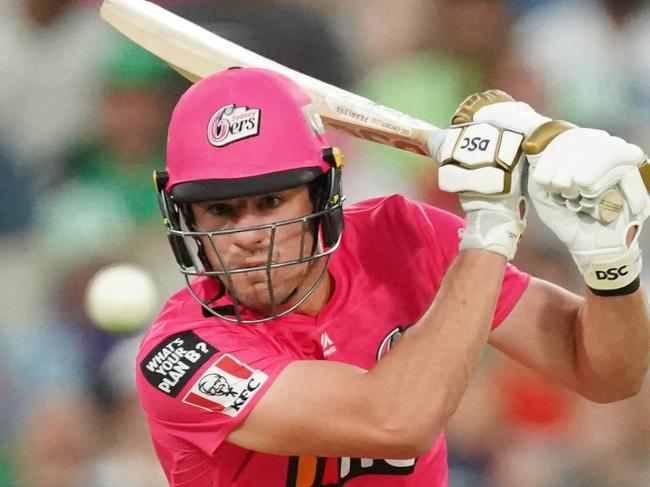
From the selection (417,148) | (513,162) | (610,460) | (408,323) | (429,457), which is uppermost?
(513,162)

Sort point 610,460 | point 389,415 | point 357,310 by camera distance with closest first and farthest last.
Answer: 1. point 389,415
2. point 357,310
3. point 610,460

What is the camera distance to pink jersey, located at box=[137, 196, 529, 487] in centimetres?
176

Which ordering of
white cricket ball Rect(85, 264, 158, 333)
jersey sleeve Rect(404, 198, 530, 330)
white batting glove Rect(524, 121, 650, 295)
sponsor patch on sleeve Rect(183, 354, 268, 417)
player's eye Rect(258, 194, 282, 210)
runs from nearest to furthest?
white batting glove Rect(524, 121, 650, 295), sponsor patch on sleeve Rect(183, 354, 268, 417), player's eye Rect(258, 194, 282, 210), jersey sleeve Rect(404, 198, 530, 330), white cricket ball Rect(85, 264, 158, 333)

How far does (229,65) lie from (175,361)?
788mm

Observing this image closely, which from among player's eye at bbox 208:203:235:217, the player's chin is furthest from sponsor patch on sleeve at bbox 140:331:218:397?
player's eye at bbox 208:203:235:217

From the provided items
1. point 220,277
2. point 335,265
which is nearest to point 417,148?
point 335,265

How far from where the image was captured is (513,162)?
5.52ft

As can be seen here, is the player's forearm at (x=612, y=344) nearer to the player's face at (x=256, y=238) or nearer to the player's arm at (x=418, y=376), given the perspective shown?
the player's arm at (x=418, y=376)

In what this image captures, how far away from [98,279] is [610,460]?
1.86m

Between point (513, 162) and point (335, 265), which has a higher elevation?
point (513, 162)

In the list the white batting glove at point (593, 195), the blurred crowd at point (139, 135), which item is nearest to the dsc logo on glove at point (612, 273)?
the white batting glove at point (593, 195)

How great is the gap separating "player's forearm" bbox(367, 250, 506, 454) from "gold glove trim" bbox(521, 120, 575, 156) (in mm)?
214

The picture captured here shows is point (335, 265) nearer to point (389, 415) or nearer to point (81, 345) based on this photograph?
point (389, 415)

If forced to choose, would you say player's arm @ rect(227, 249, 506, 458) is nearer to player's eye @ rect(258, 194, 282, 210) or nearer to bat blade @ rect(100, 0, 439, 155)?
player's eye @ rect(258, 194, 282, 210)
